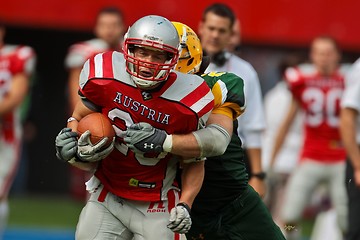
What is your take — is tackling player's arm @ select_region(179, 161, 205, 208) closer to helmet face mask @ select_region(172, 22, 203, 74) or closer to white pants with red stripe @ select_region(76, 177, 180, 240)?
white pants with red stripe @ select_region(76, 177, 180, 240)

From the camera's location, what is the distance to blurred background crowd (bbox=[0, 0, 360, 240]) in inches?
346

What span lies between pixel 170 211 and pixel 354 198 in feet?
7.70

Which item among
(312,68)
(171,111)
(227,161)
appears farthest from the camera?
(312,68)

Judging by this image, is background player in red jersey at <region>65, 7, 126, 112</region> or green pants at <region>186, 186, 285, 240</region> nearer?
green pants at <region>186, 186, 285, 240</region>

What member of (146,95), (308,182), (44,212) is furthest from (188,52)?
(44,212)

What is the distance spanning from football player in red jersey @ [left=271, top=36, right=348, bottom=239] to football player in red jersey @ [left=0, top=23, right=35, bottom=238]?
206 centimetres

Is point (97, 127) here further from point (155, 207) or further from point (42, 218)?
point (42, 218)

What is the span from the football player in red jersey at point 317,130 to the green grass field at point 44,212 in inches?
96.5

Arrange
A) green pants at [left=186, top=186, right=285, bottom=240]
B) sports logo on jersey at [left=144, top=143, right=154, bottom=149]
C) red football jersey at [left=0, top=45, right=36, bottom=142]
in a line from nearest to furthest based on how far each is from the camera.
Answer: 1. sports logo on jersey at [left=144, top=143, right=154, bottom=149]
2. green pants at [left=186, top=186, right=285, bottom=240]
3. red football jersey at [left=0, top=45, right=36, bottom=142]

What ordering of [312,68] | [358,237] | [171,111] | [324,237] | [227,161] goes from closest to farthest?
1. [171,111]
2. [227,161]
3. [358,237]
4. [324,237]
5. [312,68]

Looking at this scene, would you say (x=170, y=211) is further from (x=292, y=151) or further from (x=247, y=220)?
(x=292, y=151)

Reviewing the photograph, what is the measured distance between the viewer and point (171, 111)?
466 cm

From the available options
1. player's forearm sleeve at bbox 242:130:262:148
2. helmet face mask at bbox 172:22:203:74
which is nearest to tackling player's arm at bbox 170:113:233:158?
helmet face mask at bbox 172:22:203:74

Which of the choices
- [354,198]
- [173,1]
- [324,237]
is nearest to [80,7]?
[173,1]
